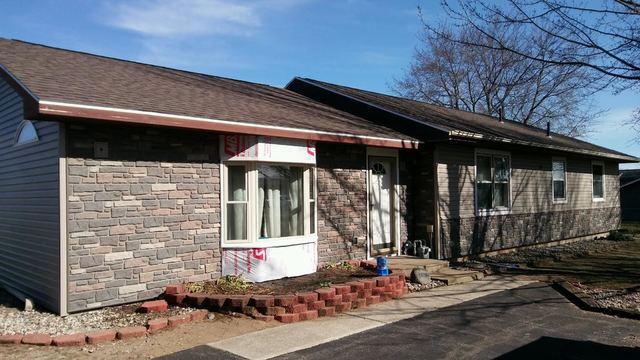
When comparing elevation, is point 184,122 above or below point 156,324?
above

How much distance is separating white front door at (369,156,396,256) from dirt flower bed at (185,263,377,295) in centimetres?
185

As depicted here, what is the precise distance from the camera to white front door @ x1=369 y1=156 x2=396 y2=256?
11.2 m

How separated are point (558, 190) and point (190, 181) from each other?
44.4 feet

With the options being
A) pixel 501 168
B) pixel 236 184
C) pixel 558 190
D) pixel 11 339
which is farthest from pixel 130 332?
pixel 558 190

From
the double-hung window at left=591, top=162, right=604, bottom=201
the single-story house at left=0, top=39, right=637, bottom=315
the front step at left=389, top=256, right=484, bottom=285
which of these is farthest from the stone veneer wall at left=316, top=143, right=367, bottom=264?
the double-hung window at left=591, top=162, right=604, bottom=201

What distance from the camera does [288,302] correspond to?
7.01 metres

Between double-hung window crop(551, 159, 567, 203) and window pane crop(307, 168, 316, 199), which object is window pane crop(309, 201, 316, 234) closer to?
window pane crop(307, 168, 316, 199)

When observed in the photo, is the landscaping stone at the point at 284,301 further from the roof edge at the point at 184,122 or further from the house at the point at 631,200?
the house at the point at 631,200

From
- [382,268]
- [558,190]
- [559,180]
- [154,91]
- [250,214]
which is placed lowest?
[382,268]

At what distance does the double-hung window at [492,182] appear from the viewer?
1341 centimetres

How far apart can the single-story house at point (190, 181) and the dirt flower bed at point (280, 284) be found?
0.69ft

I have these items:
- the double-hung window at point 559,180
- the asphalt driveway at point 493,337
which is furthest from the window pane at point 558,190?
the asphalt driveway at point 493,337

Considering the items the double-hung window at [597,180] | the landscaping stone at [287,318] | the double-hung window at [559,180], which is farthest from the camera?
the double-hung window at [597,180]

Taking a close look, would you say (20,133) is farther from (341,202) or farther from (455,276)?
(455,276)
